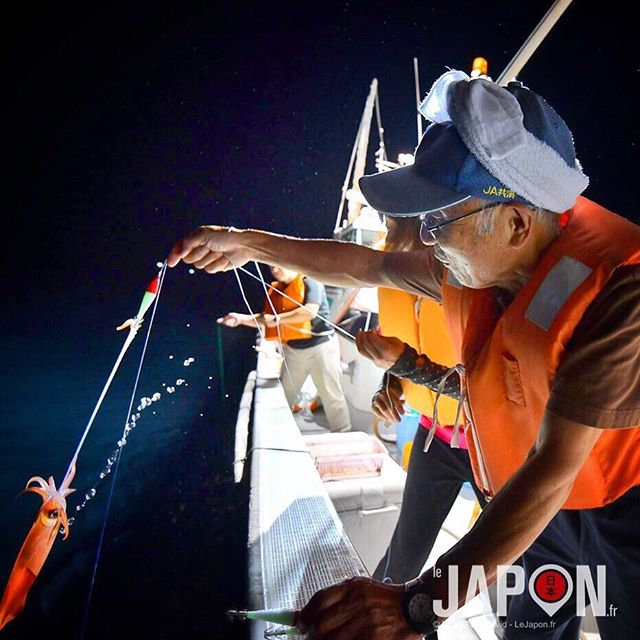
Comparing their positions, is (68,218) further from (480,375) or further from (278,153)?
(278,153)

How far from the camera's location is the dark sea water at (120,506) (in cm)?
217

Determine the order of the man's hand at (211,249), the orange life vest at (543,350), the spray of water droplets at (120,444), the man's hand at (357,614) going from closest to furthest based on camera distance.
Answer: the man's hand at (357,614)
the orange life vest at (543,350)
the man's hand at (211,249)
the spray of water droplets at (120,444)

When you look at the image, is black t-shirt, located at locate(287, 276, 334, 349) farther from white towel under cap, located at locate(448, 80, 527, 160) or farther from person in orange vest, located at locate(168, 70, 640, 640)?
white towel under cap, located at locate(448, 80, 527, 160)

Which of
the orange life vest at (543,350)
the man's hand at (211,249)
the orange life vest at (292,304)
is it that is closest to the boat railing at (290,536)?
the orange life vest at (543,350)

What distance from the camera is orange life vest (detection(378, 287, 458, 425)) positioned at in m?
2.18

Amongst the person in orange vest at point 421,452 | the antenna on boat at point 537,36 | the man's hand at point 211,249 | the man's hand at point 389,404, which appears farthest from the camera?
the antenna on boat at point 537,36

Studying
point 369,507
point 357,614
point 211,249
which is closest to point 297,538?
point 357,614

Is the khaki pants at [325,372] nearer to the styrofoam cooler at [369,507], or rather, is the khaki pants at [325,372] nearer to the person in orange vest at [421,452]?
the styrofoam cooler at [369,507]

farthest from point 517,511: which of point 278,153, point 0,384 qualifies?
point 278,153

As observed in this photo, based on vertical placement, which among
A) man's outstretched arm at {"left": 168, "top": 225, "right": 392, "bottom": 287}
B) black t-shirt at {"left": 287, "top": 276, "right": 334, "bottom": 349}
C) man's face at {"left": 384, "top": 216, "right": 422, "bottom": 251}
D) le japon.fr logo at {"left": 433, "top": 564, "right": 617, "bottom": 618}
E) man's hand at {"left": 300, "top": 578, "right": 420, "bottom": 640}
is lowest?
le japon.fr logo at {"left": 433, "top": 564, "right": 617, "bottom": 618}

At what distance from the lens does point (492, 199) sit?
105 cm

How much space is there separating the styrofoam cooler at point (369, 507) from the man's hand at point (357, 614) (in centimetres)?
203

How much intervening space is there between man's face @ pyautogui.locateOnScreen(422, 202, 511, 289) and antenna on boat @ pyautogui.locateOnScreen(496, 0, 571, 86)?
4.06 meters

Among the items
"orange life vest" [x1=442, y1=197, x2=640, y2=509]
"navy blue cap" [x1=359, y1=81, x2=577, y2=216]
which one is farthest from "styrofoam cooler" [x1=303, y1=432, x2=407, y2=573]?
"navy blue cap" [x1=359, y1=81, x2=577, y2=216]
